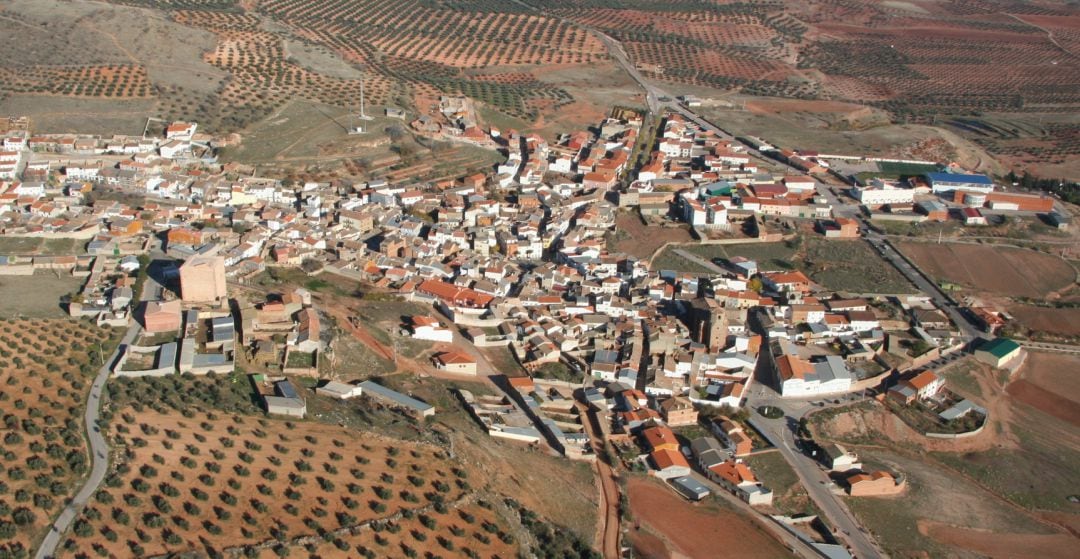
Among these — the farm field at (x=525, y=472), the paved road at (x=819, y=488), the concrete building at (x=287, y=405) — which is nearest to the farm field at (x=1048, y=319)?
the paved road at (x=819, y=488)

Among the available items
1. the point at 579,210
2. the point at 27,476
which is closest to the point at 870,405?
the point at 579,210

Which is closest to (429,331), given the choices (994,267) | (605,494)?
(605,494)

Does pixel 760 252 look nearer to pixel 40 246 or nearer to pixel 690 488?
pixel 690 488

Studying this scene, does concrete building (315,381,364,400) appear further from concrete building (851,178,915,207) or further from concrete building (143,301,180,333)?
concrete building (851,178,915,207)

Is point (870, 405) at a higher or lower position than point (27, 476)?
lower

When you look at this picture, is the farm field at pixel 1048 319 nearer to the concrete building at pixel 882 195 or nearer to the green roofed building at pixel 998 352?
the green roofed building at pixel 998 352

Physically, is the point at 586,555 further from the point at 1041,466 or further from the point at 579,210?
the point at 579,210
